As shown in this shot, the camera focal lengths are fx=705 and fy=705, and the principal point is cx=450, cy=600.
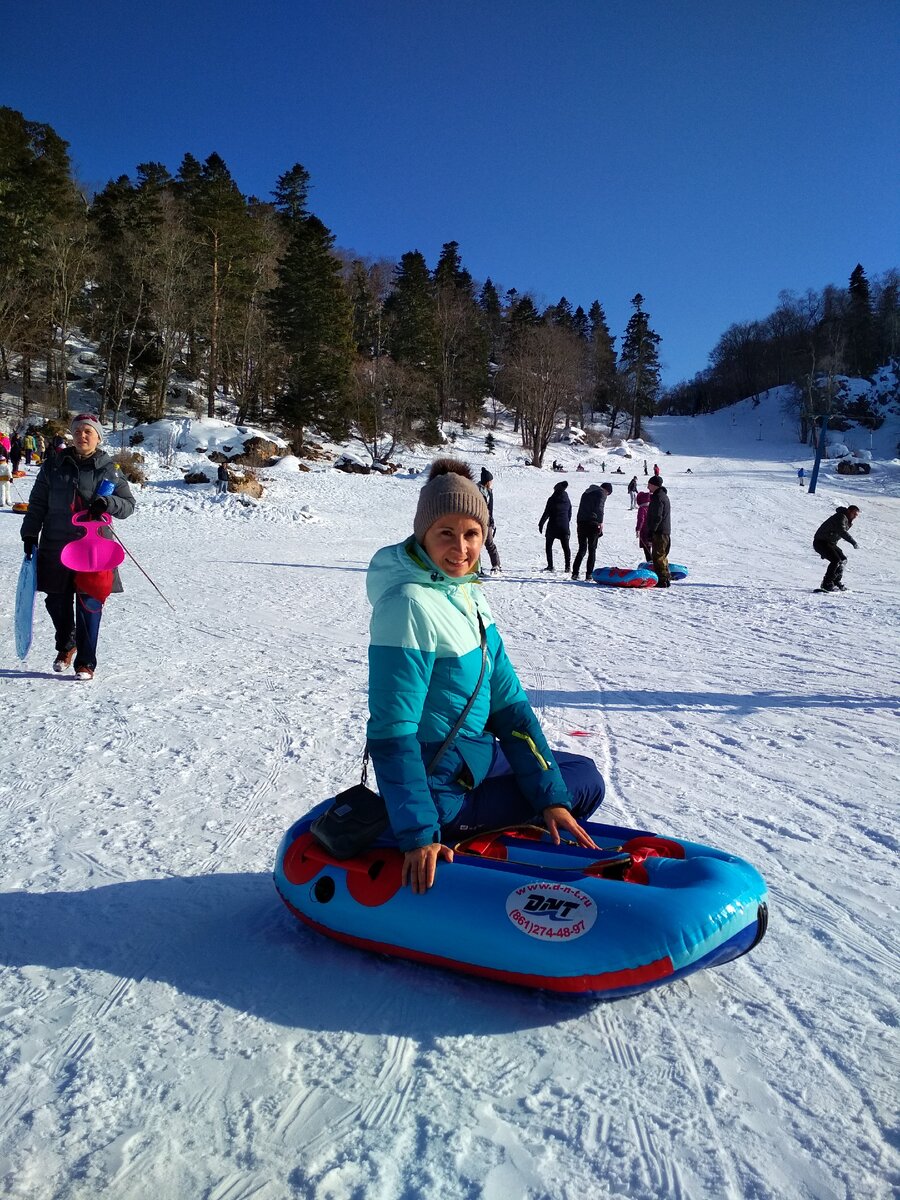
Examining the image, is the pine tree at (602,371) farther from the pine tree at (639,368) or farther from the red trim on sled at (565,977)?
the red trim on sled at (565,977)

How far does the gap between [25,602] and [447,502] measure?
432 cm

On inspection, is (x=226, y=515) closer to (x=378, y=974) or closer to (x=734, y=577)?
(x=734, y=577)

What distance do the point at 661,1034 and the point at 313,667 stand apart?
451 cm

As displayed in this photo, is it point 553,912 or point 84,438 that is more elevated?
point 84,438

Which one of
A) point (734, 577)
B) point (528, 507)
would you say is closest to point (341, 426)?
point (528, 507)

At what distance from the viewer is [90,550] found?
4.97 meters

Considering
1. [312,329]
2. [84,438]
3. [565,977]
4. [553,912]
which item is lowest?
[565,977]

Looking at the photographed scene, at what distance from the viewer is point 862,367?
231ft

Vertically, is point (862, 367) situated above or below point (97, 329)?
above

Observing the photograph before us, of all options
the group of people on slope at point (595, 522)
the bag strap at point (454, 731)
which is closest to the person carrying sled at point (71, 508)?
the bag strap at point (454, 731)

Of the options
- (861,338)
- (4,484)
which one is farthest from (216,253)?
(861,338)

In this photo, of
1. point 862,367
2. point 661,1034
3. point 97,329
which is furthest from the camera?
point 862,367

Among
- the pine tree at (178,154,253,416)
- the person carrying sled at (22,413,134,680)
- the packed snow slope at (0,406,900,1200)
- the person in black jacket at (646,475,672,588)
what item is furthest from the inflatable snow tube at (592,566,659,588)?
the pine tree at (178,154,253,416)

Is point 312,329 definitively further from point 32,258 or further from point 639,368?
point 639,368
